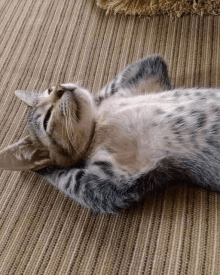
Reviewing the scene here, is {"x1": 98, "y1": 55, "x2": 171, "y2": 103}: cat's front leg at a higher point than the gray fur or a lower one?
higher

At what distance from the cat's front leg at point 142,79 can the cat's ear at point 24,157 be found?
1.15ft

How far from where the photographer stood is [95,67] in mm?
1315

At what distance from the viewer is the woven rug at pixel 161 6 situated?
4.18 feet

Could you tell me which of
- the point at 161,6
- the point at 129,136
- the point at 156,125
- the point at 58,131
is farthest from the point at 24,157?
the point at 161,6

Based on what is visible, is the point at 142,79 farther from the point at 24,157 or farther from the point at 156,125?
the point at 24,157

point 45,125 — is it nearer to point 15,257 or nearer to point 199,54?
point 15,257

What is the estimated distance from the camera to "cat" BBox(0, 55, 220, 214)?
94 centimetres

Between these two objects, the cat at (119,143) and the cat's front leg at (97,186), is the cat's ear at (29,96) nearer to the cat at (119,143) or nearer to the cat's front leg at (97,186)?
the cat at (119,143)

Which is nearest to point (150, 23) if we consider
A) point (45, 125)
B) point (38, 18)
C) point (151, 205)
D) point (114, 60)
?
point (114, 60)

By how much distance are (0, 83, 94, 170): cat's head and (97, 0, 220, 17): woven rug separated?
1.84 feet

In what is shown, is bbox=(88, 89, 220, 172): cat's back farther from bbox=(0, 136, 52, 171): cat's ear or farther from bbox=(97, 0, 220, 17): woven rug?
bbox=(97, 0, 220, 17): woven rug

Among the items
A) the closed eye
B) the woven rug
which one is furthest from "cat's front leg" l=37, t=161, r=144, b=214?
the woven rug

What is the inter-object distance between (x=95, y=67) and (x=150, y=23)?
0.35 m

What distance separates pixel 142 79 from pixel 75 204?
0.61m
